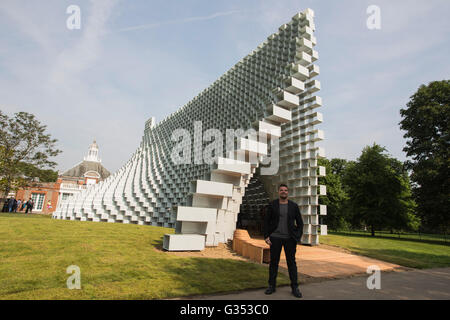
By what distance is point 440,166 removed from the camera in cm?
1645

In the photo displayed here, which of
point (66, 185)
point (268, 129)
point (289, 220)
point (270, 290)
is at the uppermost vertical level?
point (268, 129)

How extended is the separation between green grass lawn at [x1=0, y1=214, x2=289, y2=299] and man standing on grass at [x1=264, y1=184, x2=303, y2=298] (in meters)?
0.59

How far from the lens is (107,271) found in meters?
4.29

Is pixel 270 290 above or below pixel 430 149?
below

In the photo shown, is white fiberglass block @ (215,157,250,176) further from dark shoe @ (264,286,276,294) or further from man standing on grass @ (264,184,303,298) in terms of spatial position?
dark shoe @ (264,286,276,294)

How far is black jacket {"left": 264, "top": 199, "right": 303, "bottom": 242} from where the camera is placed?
Result: 3906 millimetres

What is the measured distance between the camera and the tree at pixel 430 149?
652 inches

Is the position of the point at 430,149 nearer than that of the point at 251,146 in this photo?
No

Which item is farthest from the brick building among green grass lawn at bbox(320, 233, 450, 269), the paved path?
the paved path

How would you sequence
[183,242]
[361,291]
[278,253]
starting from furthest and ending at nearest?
1. [183,242]
2. [361,291]
3. [278,253]

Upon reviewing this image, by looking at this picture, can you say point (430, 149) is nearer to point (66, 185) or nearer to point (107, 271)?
point (107, 271)

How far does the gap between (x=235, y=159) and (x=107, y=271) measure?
17.4 ft

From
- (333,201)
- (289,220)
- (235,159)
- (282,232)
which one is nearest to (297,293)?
(282,232)
